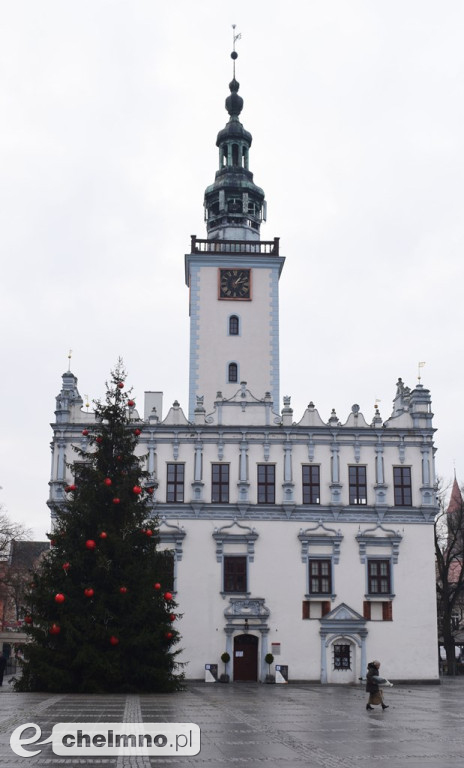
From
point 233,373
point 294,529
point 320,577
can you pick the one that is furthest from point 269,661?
point 233,373

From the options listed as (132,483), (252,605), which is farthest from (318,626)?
(132,483)

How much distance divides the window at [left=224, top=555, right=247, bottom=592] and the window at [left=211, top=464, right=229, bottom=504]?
2818mm

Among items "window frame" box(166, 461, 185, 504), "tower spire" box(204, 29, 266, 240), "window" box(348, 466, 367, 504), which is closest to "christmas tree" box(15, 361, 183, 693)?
"window frame" box(166, 461, 185, 504)

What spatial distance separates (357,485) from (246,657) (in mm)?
9966

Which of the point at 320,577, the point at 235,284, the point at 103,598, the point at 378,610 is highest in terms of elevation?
the point at 235,284

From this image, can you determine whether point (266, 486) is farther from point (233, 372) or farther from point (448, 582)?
point (448, 582)

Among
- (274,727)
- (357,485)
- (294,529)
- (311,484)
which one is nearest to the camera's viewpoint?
(274,727)

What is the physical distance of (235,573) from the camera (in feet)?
145

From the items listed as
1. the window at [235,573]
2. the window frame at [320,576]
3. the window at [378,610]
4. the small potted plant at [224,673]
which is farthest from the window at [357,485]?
the small potted plant at [224,673]

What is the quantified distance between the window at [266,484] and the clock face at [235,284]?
11.4 meters

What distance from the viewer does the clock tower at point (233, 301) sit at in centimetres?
5100

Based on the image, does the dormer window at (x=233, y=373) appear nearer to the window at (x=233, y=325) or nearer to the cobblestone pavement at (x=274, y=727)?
the window at (x=233, y=325)

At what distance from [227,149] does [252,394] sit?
17047mm

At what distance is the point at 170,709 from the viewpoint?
72.0 feet
